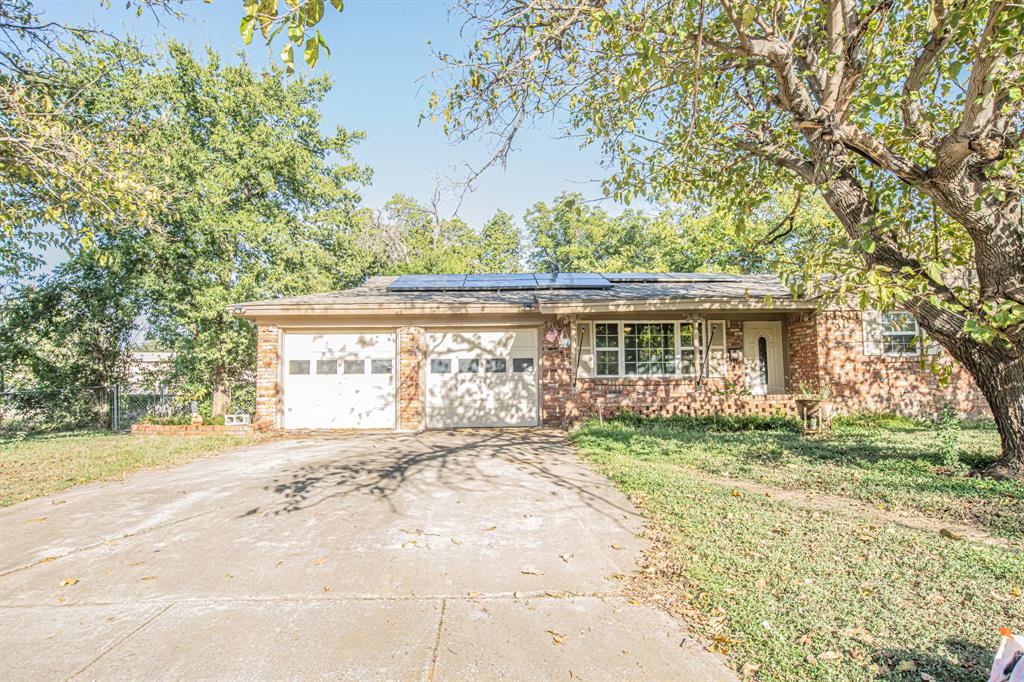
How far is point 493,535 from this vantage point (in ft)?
15.0

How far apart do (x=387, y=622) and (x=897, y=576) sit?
11.0 ft

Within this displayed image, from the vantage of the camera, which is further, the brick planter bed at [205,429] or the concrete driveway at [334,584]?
the brick planter bed at [205,429]

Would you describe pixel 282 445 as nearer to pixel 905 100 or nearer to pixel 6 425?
pixel 6 425

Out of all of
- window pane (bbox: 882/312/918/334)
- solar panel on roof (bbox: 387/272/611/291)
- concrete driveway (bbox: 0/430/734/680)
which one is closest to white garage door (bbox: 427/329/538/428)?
solar panel on roof (bbox: 387/272/611/291)

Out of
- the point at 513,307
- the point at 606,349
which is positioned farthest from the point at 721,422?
the point at 513,307

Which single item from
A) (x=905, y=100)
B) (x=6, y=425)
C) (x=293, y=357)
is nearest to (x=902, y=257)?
(x=905, y=100)

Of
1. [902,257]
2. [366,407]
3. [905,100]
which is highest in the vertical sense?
[905,100]

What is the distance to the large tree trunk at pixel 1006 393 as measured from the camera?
5863 mm

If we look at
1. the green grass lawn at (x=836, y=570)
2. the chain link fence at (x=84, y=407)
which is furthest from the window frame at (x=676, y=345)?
the chain link fence at (x=84, y=407)

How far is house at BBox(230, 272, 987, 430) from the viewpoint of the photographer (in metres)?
11.4

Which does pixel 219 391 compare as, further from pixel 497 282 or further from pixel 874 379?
pixel 874 379

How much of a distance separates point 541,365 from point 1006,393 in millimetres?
7489

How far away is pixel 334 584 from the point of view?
3.60m

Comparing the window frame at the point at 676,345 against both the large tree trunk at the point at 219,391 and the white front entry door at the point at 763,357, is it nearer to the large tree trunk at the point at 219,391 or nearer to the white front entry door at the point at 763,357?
the white front entry door at the point at 763,357
